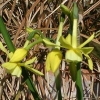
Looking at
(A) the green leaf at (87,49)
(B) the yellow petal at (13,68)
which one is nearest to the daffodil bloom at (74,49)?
(A) the green leaf at (87,49)

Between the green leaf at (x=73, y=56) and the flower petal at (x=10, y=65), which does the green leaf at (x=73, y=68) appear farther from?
the flower petal at (x=10, y=65)

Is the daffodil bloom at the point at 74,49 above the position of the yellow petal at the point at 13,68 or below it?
above

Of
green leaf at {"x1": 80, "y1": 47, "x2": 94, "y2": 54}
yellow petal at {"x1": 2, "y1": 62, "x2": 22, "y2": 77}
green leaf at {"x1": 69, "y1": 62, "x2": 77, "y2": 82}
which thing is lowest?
green leaf at {"x1": 69, "y1": 62, "x2": 77, "y2": 82}

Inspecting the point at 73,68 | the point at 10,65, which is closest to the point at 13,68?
the point at 10,65

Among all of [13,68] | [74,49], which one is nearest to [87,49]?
[74,49]

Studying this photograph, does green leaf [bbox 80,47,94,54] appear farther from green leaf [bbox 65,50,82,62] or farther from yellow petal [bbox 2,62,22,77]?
yellow petal [bbox 2,62,22,77]

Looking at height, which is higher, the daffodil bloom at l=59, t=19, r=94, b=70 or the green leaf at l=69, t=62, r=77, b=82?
the daffodil bloom at l=59, t=19, r=94, b=70

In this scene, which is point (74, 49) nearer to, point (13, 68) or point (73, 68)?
point (73, 68)

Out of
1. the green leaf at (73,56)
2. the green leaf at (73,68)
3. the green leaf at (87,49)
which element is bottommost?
the green leaf at (73,68)

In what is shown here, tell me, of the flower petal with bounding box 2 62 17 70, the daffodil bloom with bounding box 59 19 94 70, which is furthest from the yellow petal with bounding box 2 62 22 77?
the daffodil bloom with bounding box 59 19 94 70

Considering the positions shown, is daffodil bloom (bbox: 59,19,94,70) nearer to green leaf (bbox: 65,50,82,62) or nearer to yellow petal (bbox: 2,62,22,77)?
green leaf (bbox: 65,50,82,62)

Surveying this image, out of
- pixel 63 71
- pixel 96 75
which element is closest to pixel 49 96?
pixel 63 71

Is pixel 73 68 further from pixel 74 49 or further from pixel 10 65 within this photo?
pixel 10 65
